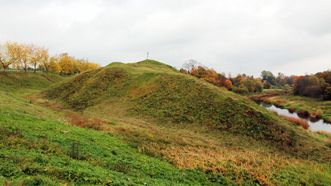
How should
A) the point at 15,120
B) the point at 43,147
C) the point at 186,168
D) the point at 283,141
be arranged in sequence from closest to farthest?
the point at 43,147, the point at 186,168, the point at 15,120, the point at 283,141

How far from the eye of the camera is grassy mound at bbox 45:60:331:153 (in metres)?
27.3

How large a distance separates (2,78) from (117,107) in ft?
134

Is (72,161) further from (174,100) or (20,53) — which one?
(20,53)

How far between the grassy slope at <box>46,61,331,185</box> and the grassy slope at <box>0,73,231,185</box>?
180cm

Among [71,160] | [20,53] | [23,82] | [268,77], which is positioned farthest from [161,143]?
[268,77]

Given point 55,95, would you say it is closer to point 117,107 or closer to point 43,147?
point 117,107

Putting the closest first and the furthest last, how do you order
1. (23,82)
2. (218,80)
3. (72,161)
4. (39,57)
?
1. (72,161)
2. (23,82)
3. (39,57)
4. (218,80)

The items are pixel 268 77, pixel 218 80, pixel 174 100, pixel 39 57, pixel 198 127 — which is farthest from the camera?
pixel 268 77

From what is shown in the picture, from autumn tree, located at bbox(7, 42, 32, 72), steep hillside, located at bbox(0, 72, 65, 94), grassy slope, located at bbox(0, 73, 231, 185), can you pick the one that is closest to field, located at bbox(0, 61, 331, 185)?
grassy slope, located at bbox(0, 73, 231, 185)

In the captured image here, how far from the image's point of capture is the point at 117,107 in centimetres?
3534

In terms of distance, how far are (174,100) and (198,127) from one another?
776 centimetres

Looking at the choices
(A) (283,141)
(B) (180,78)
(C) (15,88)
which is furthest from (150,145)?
(C) (15,88)

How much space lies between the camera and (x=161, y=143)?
19.8 m

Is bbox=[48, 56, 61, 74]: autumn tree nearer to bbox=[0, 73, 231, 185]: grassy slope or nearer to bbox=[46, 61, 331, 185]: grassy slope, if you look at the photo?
bbox=[46, 61, 331, 185]: grassy slope
